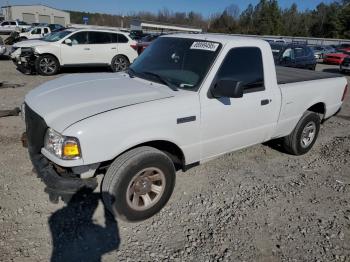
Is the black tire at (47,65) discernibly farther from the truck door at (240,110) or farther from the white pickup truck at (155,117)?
the truck door at (240,110)

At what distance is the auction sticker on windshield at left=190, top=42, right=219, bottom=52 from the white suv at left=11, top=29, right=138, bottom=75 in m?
8.81

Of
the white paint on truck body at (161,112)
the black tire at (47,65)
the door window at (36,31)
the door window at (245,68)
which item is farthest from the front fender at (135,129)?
the door window at (36,31)

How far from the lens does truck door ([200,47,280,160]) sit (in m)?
3.49

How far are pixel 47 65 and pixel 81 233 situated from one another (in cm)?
989

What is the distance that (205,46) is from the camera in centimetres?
367

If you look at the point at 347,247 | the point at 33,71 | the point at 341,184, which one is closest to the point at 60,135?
the point at 347,247

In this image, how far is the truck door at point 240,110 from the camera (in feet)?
11.4

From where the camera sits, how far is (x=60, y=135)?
8.86 ft

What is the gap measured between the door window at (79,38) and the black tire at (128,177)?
10287 mm

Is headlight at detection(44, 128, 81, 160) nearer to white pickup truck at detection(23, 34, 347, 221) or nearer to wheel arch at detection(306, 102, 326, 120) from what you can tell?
white pickup truck at detection(23, 34, 347, 221)

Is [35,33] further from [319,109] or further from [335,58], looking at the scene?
[319,109]

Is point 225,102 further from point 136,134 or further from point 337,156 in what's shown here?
point 337,156

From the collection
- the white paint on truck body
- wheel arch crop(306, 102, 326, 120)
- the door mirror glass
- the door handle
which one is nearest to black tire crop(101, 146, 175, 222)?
the white paint on truck body

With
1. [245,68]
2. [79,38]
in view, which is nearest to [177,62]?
[245,68]
